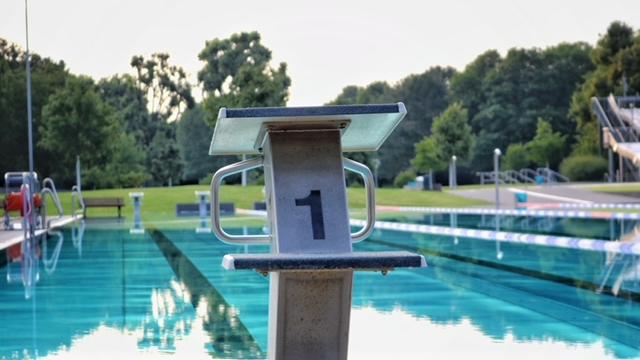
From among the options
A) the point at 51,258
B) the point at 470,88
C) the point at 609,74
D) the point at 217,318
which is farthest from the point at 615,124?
the point at 217,318

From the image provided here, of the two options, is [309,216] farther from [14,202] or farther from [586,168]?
[586,168]

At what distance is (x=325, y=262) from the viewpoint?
3926 mm

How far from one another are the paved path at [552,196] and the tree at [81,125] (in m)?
14.5

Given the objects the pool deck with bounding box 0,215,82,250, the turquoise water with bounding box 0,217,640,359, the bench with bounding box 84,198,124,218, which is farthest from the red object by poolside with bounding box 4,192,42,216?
the bench with bounding box 84,198,124,218

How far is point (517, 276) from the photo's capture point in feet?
38.9

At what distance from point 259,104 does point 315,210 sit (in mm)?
47213

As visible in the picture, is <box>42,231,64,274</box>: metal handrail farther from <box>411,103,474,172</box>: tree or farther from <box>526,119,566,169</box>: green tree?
<box>526,119,566,169</box>: green tree

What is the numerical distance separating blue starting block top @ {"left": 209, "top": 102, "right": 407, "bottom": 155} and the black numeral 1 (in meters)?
0.28

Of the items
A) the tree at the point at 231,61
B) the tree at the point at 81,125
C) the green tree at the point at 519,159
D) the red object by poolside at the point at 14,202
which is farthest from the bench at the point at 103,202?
the green tree at the point at 519,159

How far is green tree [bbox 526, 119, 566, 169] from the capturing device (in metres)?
62.9

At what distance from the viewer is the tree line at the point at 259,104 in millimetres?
50250

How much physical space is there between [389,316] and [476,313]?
0.66 metres

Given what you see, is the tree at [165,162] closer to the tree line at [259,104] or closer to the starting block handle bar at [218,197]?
the tree line at [259,104]

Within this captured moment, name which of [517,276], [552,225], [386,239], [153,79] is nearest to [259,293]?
[517,276]
